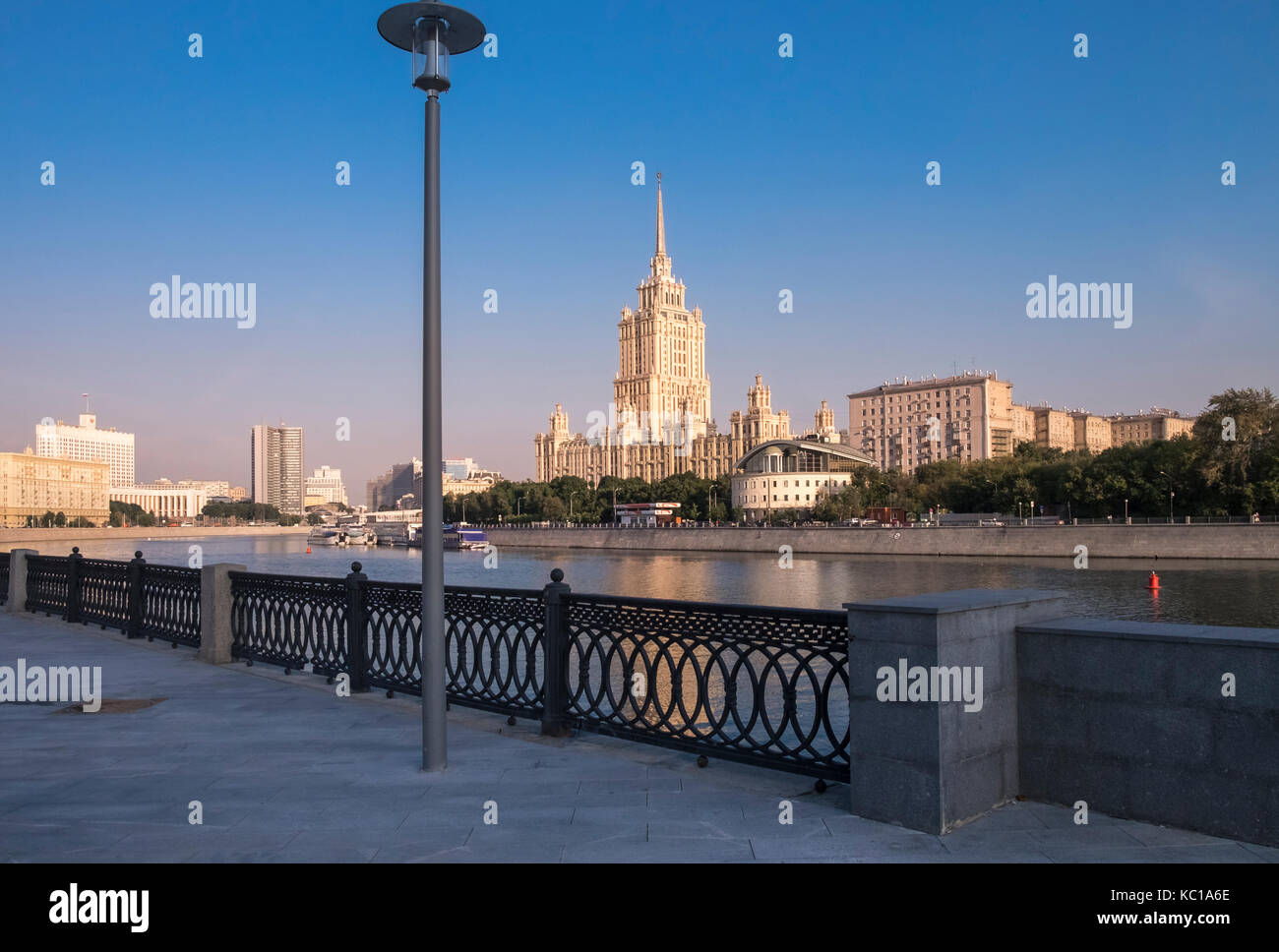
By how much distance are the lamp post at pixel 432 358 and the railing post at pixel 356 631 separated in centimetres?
304

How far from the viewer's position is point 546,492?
137 m

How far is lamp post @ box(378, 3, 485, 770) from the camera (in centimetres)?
609

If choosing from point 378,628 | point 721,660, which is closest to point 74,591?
point 378,628

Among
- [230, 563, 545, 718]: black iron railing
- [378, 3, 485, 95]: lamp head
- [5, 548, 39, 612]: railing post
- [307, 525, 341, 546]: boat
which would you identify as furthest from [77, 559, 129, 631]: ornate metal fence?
A: [307, 525, 341, 546]: boat

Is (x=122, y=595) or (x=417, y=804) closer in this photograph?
(x=417, y=804)

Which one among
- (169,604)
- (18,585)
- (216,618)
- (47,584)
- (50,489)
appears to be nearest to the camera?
(216,618)

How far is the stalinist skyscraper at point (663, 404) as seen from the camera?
166625 millimetres

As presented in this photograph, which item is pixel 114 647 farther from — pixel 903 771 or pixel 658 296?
pixel 658 296

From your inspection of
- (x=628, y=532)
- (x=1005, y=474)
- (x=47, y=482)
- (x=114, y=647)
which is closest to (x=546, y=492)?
(x=628, y=532)

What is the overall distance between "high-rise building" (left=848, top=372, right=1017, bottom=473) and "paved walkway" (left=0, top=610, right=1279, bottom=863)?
135531 millimetres

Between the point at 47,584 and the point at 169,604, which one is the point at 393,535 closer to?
the point at 47,584

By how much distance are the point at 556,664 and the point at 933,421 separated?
14076 cm

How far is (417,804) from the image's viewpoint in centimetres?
532

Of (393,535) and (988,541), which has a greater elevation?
(988,541)
